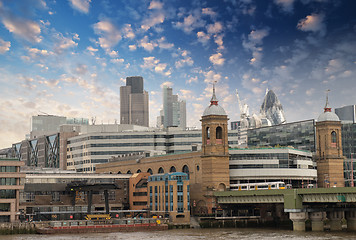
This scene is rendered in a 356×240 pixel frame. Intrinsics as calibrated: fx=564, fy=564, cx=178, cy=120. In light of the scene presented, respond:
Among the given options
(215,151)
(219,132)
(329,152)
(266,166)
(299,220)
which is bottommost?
(299,220)

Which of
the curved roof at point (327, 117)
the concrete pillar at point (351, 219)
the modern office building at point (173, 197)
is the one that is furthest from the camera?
the curved roof at point (327, 117)

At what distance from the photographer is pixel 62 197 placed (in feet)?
536

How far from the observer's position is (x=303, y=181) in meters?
182

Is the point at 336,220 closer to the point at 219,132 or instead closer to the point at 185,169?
the point at 219,132

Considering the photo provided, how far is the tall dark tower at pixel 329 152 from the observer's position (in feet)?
610

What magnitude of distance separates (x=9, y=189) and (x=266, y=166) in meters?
75.6

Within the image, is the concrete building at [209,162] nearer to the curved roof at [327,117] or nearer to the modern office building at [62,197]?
the modern office building at [62,197]

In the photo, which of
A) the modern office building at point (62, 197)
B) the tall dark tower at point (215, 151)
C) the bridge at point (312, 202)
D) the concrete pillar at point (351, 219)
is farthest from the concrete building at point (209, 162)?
the concrete pillar at point (351, 219)

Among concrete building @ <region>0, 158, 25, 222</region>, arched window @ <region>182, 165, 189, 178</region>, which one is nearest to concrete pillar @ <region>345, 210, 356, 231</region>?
arched window @ <region>182, 165, 189, 178</region>

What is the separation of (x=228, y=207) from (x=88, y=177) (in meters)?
46.2

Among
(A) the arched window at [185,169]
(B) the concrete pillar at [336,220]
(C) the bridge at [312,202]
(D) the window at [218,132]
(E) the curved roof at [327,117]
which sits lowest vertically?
(B) the concrete pillar at [336,220]

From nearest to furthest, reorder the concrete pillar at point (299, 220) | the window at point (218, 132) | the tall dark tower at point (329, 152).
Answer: the concrete pillar at point (299, 220), the window at point (218, 132), the tall dark tower at point (329, 152)

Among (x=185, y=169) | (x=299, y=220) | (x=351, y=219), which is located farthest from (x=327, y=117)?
(x=299, y=220)

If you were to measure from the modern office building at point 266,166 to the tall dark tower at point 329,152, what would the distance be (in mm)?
11995
